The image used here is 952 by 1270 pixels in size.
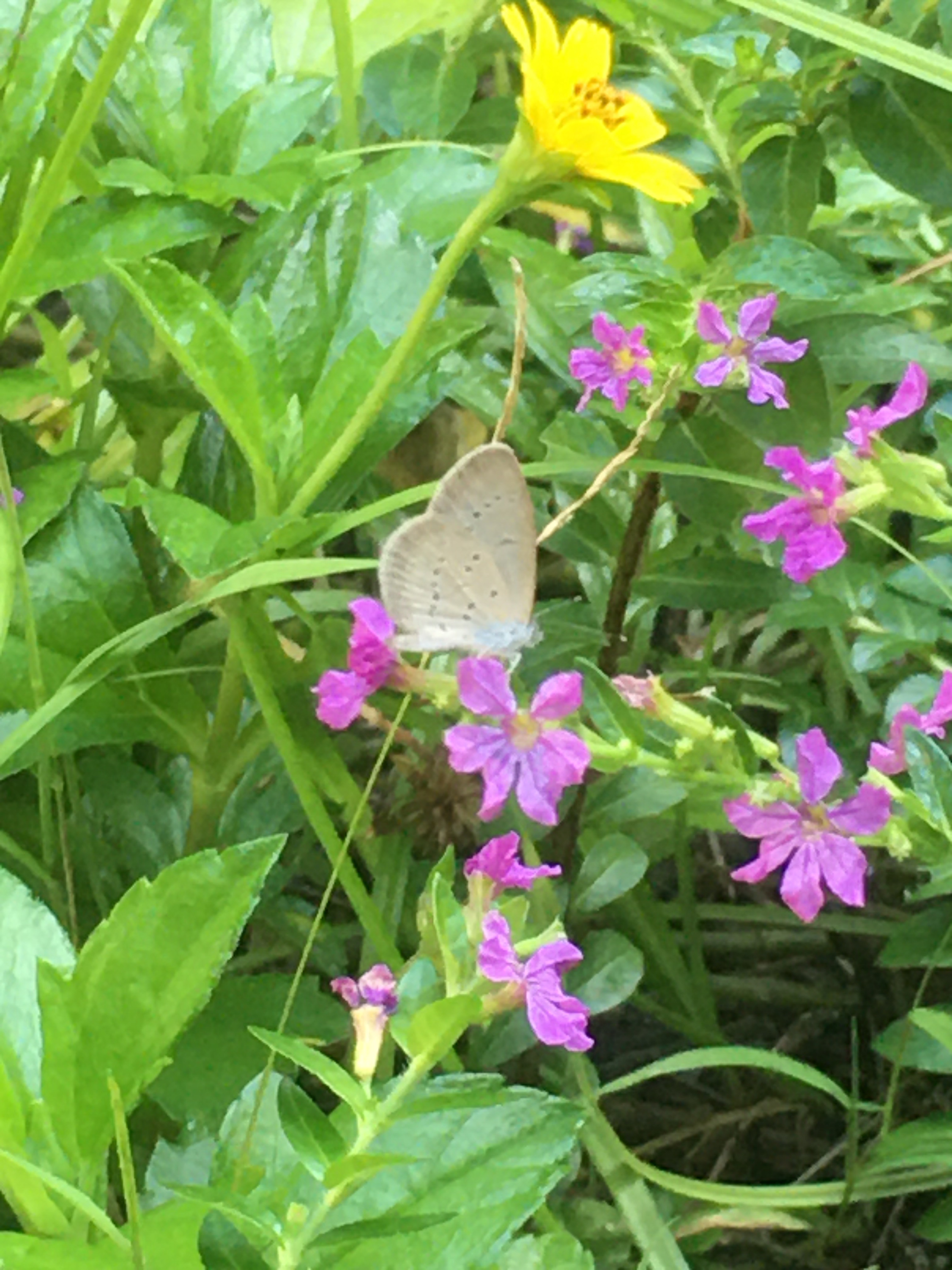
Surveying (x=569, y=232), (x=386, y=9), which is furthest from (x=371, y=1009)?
(x=386, y=9)

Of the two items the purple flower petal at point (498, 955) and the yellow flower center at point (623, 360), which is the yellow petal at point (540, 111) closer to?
the yellow flower center at point (623, 360)

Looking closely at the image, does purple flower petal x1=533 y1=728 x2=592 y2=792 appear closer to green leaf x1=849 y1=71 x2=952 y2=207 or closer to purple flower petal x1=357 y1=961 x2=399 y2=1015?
purple flower petal x1=357 y1=961 x2=399 y2=1015

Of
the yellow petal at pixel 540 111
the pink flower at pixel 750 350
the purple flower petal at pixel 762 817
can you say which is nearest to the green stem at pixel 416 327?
the yellow petal at pixel 540 111

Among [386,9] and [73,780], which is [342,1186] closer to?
[73,780]

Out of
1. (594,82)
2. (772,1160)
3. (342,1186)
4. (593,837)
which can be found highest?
(594,82)

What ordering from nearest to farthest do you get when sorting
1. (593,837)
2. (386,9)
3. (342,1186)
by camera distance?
(342,1186) → (593,837) → (386,9)
